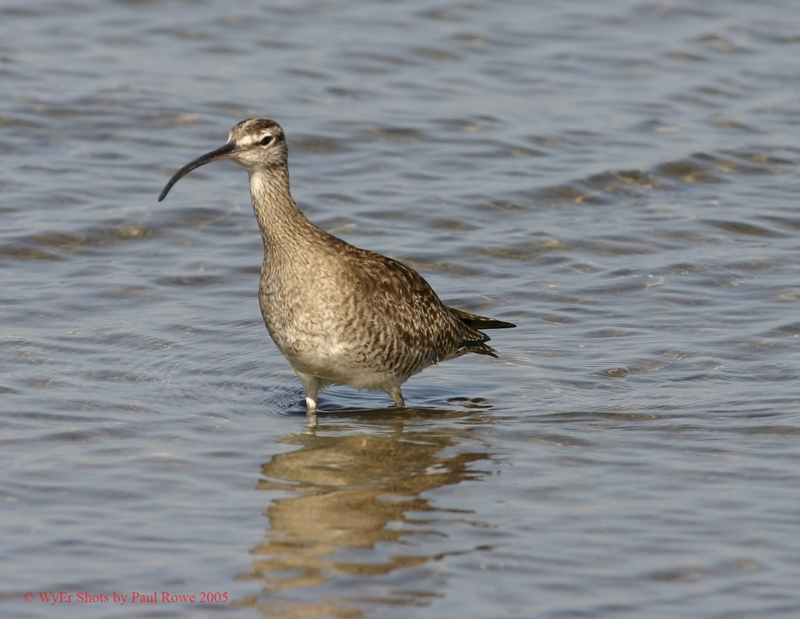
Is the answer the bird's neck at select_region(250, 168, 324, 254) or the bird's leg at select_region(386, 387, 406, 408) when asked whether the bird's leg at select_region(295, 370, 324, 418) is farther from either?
the bird's neck at select_region(250, 168, 324, 254)

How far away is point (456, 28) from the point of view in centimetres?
1819

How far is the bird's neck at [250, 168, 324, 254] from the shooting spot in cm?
794

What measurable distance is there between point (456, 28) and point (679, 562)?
13198mm

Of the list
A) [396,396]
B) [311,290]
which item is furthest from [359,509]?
[396,396]

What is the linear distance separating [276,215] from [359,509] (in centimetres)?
213

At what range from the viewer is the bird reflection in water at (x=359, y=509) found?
5.69 m

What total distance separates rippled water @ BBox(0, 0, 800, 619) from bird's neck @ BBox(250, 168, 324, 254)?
3.75 feet

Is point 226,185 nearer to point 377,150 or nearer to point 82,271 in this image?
point 377,150

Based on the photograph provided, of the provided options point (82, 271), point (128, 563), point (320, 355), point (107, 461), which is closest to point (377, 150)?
point (82, 271)

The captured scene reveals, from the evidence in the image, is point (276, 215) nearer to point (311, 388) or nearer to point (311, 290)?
point (311, 290)

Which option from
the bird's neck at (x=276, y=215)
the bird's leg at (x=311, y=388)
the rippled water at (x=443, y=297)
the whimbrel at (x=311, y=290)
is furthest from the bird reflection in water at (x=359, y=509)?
the bird's neck at (x=276, y=215)

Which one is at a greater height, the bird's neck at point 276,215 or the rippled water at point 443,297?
the bird's neck at point 276,215

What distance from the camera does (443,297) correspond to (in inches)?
427

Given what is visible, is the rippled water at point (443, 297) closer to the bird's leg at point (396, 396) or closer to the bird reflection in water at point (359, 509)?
the bird reflection in water at point (359, 509)
